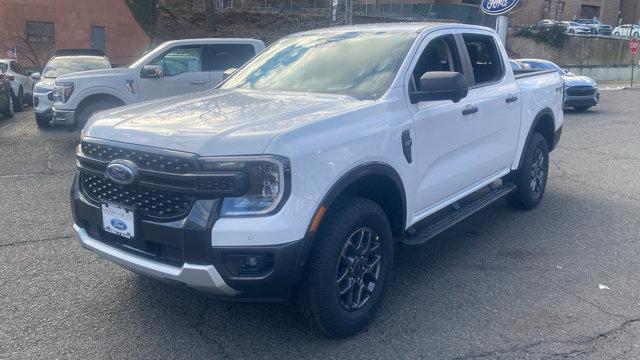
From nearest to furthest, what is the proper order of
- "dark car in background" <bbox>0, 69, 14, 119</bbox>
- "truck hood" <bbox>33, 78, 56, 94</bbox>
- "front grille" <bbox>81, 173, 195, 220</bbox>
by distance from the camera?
1. "front grille" <bbox>81, 173, 195, 220</bbox>
2. "truck hood" <bbox>33, 78, 56, 94</bbox>
3. "dark car in background" <bbox>0, 69, 14, 119</bbox>

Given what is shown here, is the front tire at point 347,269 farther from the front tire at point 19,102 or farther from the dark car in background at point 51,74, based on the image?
the front tire at point 19,102

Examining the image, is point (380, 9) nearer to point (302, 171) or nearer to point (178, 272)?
point (302, 171)

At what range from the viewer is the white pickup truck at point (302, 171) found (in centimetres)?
321

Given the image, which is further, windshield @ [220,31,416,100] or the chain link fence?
the chain link fence

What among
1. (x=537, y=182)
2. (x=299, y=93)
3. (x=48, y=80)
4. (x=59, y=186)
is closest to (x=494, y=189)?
(x=537, y=182)

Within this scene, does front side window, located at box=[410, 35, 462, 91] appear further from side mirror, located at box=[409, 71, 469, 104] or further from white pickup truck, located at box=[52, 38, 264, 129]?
white pickup truck, located at box=[52, 38, 264, 129]

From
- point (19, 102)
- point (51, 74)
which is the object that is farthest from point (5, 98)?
point (19, 102)

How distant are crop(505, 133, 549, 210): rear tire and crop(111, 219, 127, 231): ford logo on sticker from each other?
4.20 meters

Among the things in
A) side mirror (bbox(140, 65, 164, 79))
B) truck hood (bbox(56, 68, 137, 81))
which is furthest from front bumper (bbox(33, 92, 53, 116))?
side mirror (bbox(140, 65, 164, 79))

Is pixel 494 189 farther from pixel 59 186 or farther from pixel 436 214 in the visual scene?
pixel 59 186

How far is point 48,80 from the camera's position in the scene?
13203 millimetres

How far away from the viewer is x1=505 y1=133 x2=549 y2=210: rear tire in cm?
634

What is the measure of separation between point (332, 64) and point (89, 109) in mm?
7453

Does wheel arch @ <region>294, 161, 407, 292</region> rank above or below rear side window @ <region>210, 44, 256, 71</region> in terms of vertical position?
below
